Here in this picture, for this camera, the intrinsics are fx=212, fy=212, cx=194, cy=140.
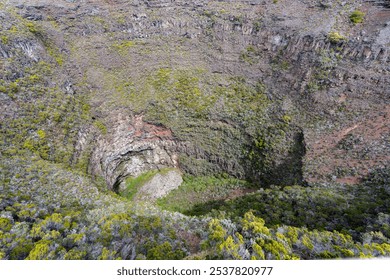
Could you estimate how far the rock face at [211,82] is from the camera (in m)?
17.8

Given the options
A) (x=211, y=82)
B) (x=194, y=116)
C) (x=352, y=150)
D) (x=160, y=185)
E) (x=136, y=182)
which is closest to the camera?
(x=352, y=150)

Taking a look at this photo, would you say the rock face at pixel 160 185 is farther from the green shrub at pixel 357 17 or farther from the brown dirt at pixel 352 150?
the green shrub at pixel 357 17

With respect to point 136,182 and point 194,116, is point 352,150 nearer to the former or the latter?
point 194,116

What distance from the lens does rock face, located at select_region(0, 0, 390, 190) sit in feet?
58.2

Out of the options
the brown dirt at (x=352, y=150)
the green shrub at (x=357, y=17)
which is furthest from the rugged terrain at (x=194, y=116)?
the green shrub at (x=357, y=17)

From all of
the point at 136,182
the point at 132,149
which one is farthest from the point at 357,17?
the point at 136,182

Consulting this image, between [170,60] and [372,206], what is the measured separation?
72.0ft

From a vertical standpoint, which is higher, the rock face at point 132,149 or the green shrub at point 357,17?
the green shrub at point 357,17

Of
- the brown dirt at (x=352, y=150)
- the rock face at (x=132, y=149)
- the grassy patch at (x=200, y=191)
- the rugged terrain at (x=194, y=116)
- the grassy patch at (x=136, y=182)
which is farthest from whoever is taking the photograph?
the grassy patch at (x=136, y=182)

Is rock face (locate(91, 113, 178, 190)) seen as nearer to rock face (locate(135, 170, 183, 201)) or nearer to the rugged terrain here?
the rugged terrain

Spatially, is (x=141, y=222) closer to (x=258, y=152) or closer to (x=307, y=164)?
(x=307, y=164)

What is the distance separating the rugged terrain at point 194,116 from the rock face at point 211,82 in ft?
0.45

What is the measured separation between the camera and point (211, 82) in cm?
2361

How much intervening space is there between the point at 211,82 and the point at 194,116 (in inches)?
179
